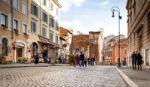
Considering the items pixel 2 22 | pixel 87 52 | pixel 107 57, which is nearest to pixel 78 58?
pixel 2 22

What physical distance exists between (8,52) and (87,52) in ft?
238

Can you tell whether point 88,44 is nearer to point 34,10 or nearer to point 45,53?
point 45,53

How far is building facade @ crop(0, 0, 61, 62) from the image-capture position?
40.7 m

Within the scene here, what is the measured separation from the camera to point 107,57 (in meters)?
135

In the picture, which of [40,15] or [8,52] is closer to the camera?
[8,52]

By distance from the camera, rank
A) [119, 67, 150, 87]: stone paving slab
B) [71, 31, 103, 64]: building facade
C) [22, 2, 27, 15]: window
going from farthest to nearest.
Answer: [71, 31, 103, 64]: building facade
[22, 2, 27, 15]: window
[119, 67, 150, 87]: stone paving slab

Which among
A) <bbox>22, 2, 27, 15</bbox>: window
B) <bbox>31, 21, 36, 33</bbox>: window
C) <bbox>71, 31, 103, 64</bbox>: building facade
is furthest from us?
<bbox>71, 31, 103, 64</bbox>: building facade

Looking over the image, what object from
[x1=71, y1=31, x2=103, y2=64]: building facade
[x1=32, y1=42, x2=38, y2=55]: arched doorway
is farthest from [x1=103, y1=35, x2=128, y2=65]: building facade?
[x1=32, y1=42, x2=38, y2=55]: arched doorway

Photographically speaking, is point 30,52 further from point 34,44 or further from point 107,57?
point 107,57

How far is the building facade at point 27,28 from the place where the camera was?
133 ft

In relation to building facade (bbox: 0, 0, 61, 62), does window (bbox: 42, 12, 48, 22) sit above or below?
above

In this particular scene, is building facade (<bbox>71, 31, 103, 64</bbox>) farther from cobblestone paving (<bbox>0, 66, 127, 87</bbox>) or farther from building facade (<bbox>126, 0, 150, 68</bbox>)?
cobblestone paving (<bbox>0, 66, 127, 87</bbox>)

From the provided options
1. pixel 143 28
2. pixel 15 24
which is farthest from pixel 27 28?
pixel 143 28

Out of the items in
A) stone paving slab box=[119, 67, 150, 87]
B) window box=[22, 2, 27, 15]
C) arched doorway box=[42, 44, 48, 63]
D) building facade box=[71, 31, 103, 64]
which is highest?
window box=[22, 2, 27, 15]
